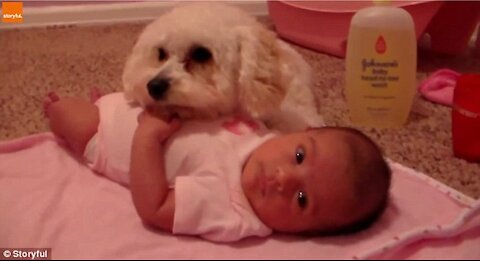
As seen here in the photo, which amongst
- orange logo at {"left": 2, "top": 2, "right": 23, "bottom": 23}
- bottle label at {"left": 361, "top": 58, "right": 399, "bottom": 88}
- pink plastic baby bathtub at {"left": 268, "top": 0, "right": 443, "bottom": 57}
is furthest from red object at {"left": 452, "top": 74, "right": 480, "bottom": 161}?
orange logo at {"left": 2, "top": 2, "right": 23, "bottom": 23}

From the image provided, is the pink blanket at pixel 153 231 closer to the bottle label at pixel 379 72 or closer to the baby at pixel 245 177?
the baby at pixel 245 177

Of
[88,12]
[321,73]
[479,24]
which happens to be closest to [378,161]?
[321,73]

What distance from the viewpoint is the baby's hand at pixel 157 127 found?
35.0 inches

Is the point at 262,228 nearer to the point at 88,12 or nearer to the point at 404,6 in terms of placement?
the point at 404,6

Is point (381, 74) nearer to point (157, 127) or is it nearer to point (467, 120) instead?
point (467, 120)

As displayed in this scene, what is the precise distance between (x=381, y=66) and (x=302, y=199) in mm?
565

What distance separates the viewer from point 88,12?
1.91 metres

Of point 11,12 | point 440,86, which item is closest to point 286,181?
point 440,86

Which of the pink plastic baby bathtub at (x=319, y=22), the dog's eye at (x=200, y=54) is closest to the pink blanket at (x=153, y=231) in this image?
the dog's eye at (x=200, y=54)

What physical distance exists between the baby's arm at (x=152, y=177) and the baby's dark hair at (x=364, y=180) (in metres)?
0.22

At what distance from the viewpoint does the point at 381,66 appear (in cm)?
129

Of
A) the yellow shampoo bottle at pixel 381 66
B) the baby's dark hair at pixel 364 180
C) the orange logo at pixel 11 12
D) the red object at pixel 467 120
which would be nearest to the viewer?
the baby's dark hair at pixel 364 180

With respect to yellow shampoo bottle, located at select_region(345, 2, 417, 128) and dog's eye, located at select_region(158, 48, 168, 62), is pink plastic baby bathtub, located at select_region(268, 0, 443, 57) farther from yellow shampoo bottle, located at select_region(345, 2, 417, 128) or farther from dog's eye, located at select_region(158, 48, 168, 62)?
dog's eye, located at select_region(158, 48, 168, 62)

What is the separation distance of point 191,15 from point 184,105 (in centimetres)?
14
